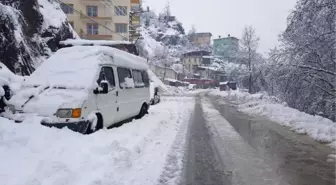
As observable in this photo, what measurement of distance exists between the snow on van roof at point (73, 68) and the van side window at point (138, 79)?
1998mm

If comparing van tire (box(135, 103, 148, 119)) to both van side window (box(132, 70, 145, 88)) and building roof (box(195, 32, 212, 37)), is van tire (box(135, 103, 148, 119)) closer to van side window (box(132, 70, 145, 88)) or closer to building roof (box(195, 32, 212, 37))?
van side window (box(132, 70, 145, 88))

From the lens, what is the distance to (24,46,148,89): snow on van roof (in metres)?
7.54

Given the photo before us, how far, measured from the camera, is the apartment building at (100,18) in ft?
153

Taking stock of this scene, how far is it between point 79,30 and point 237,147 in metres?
43.3

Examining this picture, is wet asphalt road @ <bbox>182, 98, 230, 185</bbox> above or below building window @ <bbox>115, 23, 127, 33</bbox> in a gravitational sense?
below

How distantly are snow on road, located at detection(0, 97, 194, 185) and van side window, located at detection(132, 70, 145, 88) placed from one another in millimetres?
3942

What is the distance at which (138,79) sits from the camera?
11.8m

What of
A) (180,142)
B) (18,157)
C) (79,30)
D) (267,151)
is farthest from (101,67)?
(79,30)

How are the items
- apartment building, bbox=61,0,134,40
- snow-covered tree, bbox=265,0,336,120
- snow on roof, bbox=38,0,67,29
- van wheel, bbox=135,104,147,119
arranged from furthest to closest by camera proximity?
apartment building, bbox=61,0,134,40
snow on roof, bbox=38,0,67,29
van wheel, bbox=135,104,147,119
snow-covered tree, bbox=265,0,336,120

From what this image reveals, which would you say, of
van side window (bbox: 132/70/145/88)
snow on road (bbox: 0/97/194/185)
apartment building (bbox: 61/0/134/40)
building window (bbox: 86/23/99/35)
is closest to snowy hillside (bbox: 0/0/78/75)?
van side window (bbox: 132/70/145/88)

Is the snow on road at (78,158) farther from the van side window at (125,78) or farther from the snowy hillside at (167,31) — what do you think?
the snowy hillside at (167,31)

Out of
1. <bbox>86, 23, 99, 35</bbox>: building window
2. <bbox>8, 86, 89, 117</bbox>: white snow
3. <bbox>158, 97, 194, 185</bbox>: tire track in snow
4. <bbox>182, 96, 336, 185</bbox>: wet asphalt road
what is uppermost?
<bbox>86, 23, 99, 35</bbox>: building window

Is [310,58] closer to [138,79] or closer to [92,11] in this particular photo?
[138,79]

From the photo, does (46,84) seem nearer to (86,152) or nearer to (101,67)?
(101,67)
